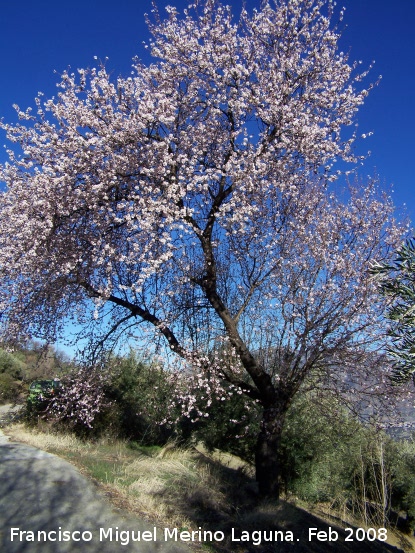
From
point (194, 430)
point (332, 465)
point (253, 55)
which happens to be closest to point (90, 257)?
point (253, 55)

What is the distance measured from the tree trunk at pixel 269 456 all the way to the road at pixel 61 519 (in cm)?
305

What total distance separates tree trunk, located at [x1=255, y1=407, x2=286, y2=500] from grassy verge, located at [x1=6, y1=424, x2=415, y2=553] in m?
0.37

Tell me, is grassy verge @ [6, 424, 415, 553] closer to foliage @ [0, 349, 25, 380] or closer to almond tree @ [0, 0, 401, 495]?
A: almond tree @ [0, 0, 401, 495]

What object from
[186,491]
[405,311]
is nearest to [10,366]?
[186,491]

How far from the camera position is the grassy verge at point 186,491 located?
26.1ft

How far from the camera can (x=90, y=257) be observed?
28.0 feet

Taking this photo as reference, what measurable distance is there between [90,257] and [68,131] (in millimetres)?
2360

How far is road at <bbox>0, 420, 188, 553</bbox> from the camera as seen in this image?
6.09 m

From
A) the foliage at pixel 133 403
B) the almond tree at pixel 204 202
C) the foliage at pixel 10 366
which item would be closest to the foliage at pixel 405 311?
the almond tree at pixel 204 202

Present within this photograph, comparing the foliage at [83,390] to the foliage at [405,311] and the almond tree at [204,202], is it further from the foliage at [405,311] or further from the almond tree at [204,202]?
the foliage at [405,311]

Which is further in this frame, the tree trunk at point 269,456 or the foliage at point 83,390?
the foliage at point 83,390

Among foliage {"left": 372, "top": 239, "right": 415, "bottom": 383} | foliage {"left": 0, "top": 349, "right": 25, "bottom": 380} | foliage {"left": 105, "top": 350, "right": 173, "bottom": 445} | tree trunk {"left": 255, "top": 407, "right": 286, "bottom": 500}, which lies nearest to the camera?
foliage {"left": 372, "top": 239, "right": 415, "bottom": 383}

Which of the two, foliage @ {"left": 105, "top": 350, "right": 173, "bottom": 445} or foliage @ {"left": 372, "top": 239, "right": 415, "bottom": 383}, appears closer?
foliage @ {"left": 372, "top": 239, "right": 415, "bottom": 383}

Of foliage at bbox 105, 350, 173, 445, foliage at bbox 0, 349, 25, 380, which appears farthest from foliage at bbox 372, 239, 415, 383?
foliage at bbox 0, 349, 25, 380
